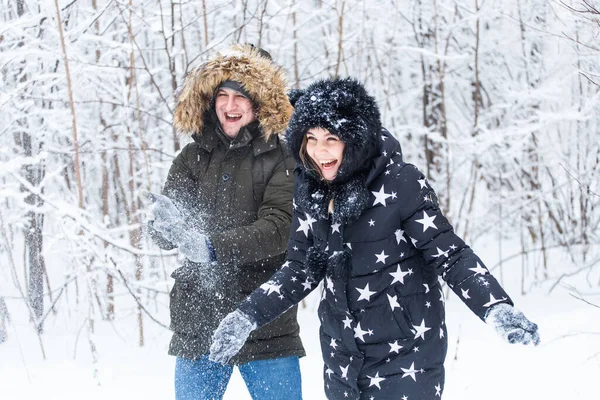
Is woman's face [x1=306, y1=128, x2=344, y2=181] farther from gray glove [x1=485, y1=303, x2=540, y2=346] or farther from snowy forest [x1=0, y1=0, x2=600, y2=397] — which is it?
snowy forest [x1=0, y1=0, x2=600, y2=397]

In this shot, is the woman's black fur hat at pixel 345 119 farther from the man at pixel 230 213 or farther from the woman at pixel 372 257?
the man at pixel 230 213

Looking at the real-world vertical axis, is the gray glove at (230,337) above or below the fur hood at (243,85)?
below

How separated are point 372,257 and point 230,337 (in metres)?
0.52

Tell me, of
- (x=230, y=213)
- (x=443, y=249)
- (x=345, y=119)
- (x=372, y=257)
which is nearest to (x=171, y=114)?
(x=230, y=213)

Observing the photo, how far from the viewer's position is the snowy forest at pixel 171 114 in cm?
478

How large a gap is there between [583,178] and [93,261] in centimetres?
427

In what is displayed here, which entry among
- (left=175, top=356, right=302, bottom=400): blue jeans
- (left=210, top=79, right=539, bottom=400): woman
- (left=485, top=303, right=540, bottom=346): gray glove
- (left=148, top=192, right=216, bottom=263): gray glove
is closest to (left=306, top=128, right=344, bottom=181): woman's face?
(left=210, top=79, right=539, bottom=400): woman

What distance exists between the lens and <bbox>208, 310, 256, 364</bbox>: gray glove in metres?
2.06

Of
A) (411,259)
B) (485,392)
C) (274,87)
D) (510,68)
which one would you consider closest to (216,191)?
(274,87)

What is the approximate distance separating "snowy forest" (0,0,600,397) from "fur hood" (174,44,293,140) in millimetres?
1518

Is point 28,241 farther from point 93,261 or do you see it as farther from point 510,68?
point 510,68

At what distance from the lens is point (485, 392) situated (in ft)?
12.9

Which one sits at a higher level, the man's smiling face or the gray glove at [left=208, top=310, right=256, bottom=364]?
the man's smiling face

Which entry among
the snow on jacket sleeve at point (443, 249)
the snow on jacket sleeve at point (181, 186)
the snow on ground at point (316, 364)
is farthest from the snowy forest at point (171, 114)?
the snow on jacket sleeve at point (443, 249)
